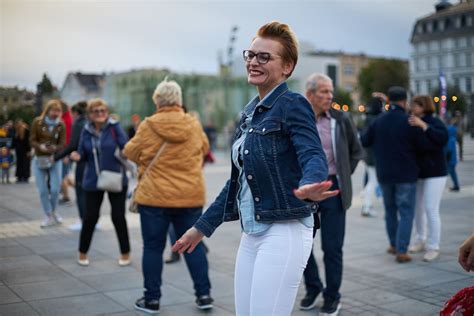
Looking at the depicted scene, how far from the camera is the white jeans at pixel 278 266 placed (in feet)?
9.14

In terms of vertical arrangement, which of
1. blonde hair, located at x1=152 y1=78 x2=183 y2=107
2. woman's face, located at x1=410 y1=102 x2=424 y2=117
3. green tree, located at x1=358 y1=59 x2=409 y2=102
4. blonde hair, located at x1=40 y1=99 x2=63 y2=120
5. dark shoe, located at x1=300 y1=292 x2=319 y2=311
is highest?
green tree, located at x1=358 y1=59 x2=409 y2=102

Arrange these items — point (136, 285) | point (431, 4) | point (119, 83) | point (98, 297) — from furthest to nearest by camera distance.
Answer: point (119, 83) < point (431, 4) < point (136, 285) < point (98, 297)

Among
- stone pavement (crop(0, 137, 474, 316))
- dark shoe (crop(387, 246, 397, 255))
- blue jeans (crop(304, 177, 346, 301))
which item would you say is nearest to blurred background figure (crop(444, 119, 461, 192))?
stone pavement (crop(0, 137, 474, 316))

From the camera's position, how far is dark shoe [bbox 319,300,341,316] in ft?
16.7

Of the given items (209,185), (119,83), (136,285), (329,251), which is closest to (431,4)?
(329,251)

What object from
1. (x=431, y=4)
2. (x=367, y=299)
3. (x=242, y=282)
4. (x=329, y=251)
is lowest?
(x=367, y=299)

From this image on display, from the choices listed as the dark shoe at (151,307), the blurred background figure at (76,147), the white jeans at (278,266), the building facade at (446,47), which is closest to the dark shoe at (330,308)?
the dark shoe at (151,307)

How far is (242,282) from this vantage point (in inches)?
117

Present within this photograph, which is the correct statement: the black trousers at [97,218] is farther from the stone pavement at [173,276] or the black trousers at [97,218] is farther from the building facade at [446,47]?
the building facade at [446,47]

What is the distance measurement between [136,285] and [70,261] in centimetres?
146

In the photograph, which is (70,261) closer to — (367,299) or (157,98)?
(157,98)

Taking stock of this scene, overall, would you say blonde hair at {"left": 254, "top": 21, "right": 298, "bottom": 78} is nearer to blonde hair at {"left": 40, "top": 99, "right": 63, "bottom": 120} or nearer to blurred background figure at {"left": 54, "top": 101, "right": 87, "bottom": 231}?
blurred background figure at {"left": 54, "top": 101, "right": 87, "bottom": 231}

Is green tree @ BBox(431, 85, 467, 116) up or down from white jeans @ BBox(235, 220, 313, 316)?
up

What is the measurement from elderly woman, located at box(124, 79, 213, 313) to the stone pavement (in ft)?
1.07
